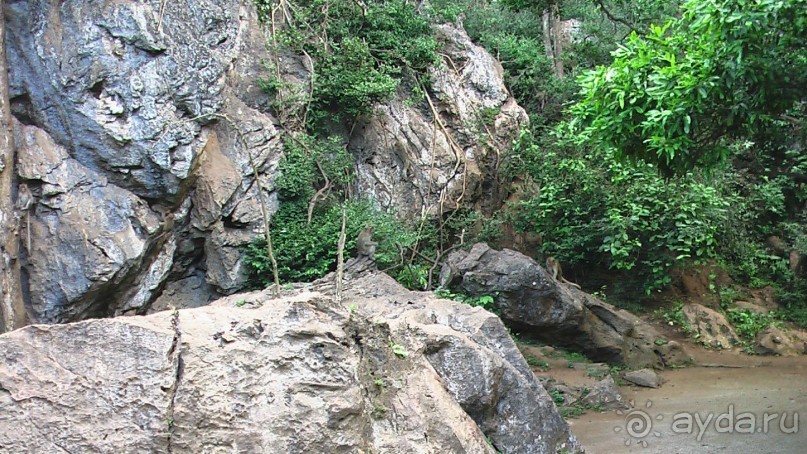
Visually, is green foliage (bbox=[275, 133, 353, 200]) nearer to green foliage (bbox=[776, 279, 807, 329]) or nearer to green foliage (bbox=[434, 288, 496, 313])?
green foliage (bbox=[434, 288, 496, 313])

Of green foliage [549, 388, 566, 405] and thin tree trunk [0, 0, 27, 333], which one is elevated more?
thin tree trunk [0, 0, 27, 333]

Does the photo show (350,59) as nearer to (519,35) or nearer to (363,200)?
(363,200)

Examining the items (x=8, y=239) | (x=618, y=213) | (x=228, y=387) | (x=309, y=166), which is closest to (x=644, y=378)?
(x=618, y=213)

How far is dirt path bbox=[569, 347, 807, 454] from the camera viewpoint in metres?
7.09

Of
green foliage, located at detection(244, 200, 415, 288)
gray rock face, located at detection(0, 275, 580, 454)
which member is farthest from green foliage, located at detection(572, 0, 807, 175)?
green foliage, located at detection(244, 200, 415, 288)

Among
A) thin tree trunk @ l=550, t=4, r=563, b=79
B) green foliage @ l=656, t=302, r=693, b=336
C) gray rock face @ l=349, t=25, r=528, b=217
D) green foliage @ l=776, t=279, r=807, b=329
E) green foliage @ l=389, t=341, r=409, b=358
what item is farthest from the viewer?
thin tree trunk @ l=550, t=4, r=563, b=79

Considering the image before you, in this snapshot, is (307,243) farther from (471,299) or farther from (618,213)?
(618,213)

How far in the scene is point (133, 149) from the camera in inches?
408

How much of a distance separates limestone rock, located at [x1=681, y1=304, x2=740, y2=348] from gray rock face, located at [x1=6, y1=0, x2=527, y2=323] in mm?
8242

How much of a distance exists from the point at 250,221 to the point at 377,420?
790 centimetres

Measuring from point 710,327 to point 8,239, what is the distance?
1199 centimetres

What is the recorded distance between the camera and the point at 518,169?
1477cm

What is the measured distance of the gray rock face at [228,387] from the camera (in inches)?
140

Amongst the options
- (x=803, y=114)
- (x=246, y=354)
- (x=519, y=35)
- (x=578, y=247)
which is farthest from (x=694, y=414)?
(x=519, y=35)
